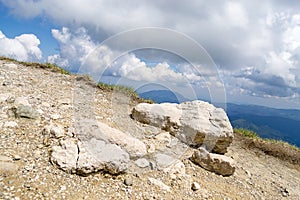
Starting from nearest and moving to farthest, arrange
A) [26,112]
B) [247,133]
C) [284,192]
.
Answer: [26,112]
[284,192]
[247,133]

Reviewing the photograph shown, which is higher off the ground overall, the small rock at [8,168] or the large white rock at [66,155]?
the large white rock at [66,155]

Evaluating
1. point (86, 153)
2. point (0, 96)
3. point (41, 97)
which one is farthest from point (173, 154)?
point (0, 96)

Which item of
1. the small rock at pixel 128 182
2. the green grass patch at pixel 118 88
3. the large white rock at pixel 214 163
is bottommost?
the small rock at pixel 128 182

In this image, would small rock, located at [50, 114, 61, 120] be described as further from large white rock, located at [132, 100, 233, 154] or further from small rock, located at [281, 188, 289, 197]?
small rock, located at [281, 188, 289, 197]

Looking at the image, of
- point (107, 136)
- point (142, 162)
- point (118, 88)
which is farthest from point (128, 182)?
point (118, 88)

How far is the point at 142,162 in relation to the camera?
7.49m

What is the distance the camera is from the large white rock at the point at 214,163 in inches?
336

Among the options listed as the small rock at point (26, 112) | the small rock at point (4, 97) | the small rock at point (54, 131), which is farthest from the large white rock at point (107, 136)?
the small rock at point (4, 97)

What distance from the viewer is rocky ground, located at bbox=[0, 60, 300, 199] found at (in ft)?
18.9

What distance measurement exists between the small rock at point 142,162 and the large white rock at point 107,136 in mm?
146

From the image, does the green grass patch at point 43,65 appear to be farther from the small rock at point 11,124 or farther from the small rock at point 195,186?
the small rock at point 195,186

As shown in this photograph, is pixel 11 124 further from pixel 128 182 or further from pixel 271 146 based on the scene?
pixel 271 146

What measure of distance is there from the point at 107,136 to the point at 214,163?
3.78m

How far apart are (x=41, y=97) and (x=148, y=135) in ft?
13.7
